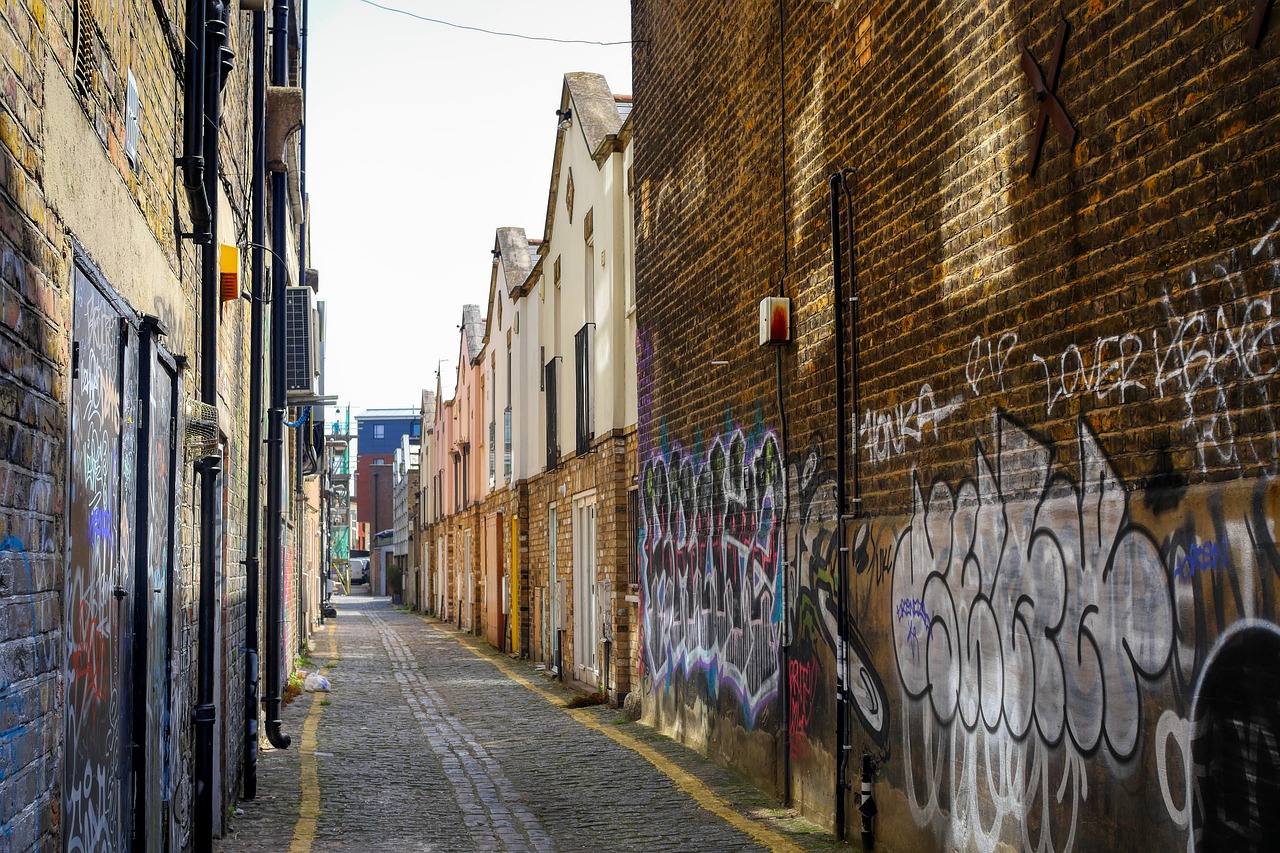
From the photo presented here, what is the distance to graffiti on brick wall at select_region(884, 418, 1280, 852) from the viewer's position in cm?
445

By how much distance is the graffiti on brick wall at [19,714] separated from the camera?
3211 millimetres

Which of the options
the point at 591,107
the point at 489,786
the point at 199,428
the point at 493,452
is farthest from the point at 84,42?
the point at 493,452

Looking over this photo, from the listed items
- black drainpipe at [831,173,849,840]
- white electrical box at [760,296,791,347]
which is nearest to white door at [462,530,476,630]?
white electrical box at [760,296,791,347]

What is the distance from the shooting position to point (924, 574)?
7148 millimetres

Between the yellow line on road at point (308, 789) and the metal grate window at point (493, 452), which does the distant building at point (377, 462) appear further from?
the yellow line on road at point (308, 789)

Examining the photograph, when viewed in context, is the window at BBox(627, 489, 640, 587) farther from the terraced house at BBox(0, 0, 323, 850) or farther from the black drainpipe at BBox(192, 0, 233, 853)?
the black drainpipe at BBox(192, 0, 233, 853)

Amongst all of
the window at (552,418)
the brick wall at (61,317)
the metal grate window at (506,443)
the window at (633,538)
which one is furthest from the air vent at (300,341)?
the metal grate window at (506,443)

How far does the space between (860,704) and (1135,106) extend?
13.8 feet

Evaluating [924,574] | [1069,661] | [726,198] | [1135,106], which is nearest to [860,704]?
[924,574]

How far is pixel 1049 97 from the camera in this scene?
5.82 meters

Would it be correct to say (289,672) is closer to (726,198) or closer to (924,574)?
(726,198)

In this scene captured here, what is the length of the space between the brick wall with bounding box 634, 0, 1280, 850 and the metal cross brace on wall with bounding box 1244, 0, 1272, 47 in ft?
0.20

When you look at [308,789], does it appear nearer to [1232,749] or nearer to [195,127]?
[195,127]

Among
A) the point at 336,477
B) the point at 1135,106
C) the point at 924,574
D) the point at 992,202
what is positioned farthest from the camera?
the point at 336,477
